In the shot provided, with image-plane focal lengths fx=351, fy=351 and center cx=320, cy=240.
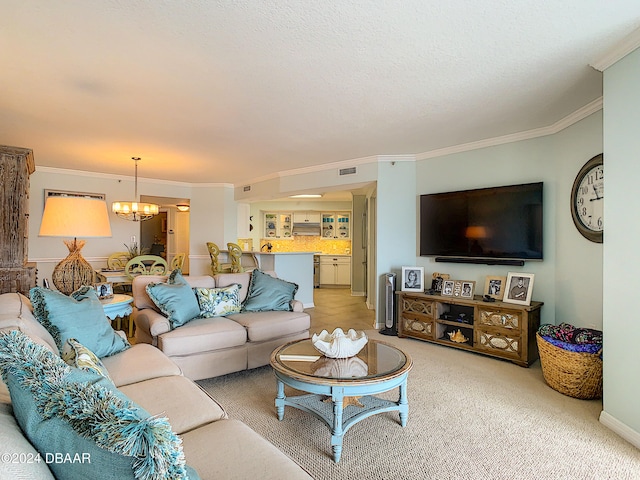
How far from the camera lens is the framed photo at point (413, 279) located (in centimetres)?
458

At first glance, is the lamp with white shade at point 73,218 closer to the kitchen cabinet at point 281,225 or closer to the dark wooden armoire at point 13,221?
the dark wooden armoire at point 13,221

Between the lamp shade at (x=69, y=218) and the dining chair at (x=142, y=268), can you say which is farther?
the dining chair at (x=142, y=268)

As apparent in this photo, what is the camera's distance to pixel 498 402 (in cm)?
274

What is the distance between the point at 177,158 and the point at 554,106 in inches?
189

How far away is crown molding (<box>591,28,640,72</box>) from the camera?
215 centimetres

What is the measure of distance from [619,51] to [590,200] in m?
1.35

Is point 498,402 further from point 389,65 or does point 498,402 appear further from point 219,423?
point 389,65

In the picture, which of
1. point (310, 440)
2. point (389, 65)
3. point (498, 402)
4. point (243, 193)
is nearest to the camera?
point (310, 440)

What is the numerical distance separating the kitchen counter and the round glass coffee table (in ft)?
11.8

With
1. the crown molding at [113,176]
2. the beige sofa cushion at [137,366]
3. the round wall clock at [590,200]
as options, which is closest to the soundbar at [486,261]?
the round wall clock at [590,200]

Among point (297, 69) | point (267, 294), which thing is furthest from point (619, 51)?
point (267, 294)

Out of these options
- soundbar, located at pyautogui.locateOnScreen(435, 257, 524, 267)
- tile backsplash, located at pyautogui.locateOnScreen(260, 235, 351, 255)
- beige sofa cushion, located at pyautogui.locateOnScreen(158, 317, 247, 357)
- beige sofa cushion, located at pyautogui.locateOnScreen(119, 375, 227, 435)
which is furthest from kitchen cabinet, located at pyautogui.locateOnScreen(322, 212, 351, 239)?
beige sofa cushion, located at pyautogui.locateOnScreen(119, 375, 227, 435)

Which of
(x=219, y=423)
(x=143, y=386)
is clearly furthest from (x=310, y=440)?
(x=143, y=386)

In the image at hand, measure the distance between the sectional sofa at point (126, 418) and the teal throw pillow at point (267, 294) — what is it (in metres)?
1.36
